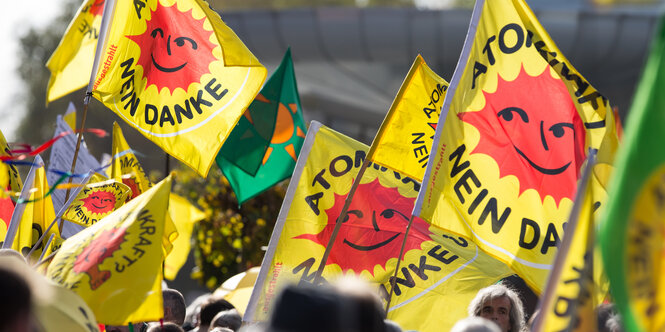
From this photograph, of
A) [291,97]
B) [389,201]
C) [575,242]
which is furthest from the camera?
[291,97]

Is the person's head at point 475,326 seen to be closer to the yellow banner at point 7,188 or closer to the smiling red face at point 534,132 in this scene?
the smiling red face at point 534,132

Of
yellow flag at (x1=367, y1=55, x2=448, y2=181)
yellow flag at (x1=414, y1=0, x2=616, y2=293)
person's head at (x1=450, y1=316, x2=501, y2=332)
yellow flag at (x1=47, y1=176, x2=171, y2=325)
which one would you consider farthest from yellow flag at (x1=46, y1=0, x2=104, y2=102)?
person's head at (x1=450, y1=316, x2=501, y2=332)

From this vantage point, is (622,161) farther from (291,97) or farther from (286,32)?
(286,32)

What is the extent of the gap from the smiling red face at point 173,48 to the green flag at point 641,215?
12.9 feet

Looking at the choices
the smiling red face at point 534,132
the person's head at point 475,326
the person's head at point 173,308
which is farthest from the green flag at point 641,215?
the person's head at point 173,308

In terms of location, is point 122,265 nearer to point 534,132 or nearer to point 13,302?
point 13,302

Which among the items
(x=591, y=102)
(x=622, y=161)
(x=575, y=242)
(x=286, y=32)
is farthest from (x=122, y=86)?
(x=286, y=32)

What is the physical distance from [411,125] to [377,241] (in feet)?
3.16

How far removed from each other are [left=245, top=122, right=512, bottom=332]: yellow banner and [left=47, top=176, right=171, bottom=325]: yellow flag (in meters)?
1.91

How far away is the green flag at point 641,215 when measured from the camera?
290 centimetres

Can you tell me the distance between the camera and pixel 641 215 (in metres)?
2.96

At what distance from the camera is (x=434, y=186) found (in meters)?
5.21

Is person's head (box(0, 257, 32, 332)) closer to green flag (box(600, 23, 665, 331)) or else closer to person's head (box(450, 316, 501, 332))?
person's head (box(450, 316, 501, 332))

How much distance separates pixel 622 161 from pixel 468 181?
230 cm
